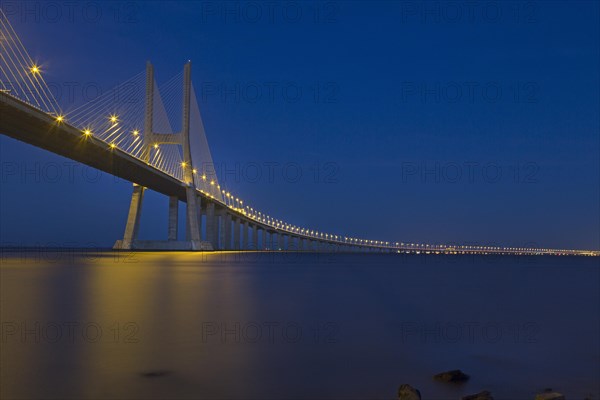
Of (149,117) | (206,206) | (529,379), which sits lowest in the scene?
(529,379)

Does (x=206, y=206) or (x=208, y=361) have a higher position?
(x=206, y=206)

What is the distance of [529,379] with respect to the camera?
9328mm

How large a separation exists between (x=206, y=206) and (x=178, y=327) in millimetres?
61237

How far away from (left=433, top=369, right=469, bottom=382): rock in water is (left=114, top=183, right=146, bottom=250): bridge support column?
55117mm

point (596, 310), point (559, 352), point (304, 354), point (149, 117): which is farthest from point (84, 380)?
point (149, 117)

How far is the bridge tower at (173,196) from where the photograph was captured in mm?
61500

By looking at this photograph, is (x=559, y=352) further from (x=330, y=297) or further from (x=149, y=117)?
(x=149, y=117)

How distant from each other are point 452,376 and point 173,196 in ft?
198

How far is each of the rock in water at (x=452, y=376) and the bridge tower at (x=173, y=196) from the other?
5317 cm

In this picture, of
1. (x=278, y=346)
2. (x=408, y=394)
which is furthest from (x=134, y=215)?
(x=408, y=394)

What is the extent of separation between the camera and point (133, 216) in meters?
61.5

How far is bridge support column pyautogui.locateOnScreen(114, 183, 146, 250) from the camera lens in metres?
60.9

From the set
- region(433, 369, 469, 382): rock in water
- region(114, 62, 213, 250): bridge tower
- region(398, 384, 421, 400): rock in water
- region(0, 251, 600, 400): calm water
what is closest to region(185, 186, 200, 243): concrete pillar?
region(114, 62, 213, 250): bridge tower

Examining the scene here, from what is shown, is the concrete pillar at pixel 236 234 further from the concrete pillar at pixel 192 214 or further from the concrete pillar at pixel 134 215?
the concrete pillar at pixel 134 215
